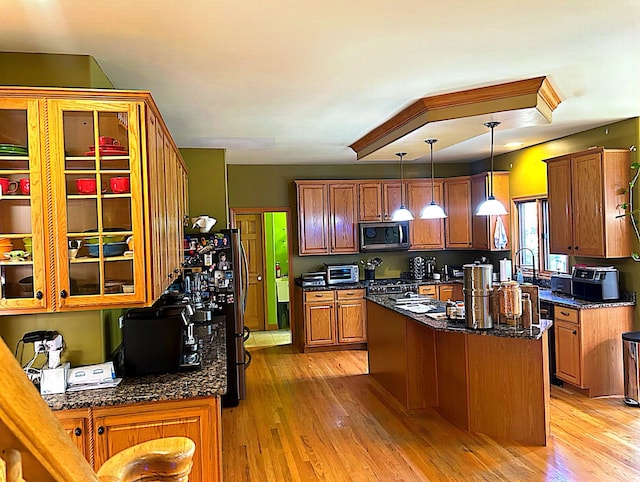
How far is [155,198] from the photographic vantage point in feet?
8.98

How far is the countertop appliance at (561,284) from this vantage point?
5386 millimetres

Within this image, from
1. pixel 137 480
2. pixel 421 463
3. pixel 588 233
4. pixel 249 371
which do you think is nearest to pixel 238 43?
pixel 137 480

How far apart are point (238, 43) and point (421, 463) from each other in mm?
3019

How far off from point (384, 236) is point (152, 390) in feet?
17.2

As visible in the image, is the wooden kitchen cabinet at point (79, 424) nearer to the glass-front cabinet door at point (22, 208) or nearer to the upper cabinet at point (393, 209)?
the glass-front cabinet door at point (22, 208)

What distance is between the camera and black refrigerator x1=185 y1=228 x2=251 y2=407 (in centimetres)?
511

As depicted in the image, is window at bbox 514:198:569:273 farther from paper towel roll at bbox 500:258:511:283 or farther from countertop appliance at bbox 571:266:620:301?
paper towel roll at bbox 500:258:511:283

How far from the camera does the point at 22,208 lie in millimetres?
2494

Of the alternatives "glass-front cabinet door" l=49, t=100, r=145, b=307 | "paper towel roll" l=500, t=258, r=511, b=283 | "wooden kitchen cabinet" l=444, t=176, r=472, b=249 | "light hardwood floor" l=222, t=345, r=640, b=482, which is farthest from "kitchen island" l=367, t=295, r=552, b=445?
"wooden kitchen cabinet" l=444, t=176, r=472, b=249

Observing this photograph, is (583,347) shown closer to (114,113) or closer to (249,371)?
(249,371)

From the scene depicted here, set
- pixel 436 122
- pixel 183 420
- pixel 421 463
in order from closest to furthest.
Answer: pixel 183 420, pixel 421 463, pixel 436 122

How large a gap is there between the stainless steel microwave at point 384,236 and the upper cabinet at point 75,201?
4991 mm

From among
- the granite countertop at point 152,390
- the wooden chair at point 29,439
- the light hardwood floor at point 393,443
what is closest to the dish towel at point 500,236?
the light hardwood floor at point 393,443

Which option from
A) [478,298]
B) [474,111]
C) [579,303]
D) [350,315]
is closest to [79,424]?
[478,298]
